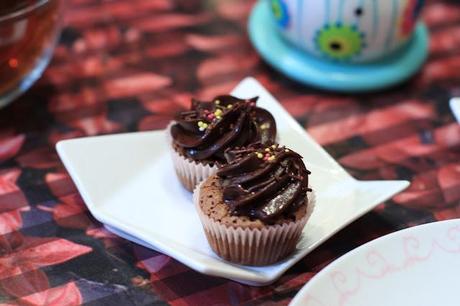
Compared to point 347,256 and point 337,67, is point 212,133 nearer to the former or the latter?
point 347,256

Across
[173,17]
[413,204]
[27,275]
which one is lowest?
[413,204]

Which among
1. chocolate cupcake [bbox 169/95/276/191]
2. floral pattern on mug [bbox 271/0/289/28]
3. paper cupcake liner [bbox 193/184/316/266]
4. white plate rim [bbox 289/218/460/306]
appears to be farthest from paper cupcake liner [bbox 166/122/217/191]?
floral pattern on mug [bbox 271/0/289/28]

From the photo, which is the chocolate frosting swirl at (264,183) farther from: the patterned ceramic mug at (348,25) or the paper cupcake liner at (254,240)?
the patterned ceramic mug at (348,25)

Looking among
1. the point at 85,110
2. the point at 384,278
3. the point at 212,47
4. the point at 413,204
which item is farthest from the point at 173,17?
the point at 384,278

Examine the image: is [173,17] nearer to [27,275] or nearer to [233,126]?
[233,126]

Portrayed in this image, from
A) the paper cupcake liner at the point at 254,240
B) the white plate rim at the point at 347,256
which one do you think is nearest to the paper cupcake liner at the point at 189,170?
the paper cupcake liner at the point at 254,240
